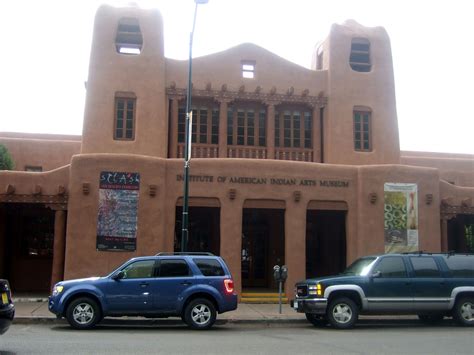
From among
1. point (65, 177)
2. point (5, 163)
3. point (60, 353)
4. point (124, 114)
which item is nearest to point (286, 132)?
point (124, 114)

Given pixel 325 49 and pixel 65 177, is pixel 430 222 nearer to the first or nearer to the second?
pixel 325 49

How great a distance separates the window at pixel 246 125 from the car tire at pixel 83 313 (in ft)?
33.7

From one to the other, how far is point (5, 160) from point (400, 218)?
15061mm

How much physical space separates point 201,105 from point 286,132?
3.40m

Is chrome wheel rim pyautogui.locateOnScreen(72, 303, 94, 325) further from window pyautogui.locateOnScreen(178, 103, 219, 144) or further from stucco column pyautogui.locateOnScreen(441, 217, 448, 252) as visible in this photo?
stucco column pyautogui.locateOnScreen(441, 217, 448, 252)

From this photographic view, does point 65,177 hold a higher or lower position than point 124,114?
lower

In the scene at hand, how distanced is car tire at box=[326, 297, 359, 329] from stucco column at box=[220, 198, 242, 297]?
18.4 ft

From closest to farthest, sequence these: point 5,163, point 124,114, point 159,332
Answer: point 159,332, point 124,114, point 5,163

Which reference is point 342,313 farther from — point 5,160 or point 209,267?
point 5,160

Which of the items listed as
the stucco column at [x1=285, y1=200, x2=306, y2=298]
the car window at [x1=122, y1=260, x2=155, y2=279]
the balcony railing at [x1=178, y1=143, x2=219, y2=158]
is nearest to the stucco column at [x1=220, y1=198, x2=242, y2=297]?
the stucco column at [x1=285, y1=200, x2=306, y2=298]

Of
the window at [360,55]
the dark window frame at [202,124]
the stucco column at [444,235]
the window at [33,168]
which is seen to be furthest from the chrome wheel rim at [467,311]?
the window at [33,168]

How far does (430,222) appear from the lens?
1972cm

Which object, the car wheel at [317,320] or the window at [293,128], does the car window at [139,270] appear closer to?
the car wheel at [317,320]

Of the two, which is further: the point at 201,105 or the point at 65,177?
the point at 201,105
